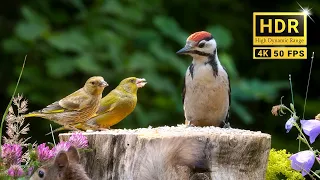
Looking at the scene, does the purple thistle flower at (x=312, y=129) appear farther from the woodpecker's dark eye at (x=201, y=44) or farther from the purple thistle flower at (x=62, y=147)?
the purple thistle flower at (x=62, y=147)

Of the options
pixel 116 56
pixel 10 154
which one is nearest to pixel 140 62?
pixel 116 56

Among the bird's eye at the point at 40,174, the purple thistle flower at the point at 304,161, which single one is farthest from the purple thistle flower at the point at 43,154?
the purple thistle flower at the point at 304,161

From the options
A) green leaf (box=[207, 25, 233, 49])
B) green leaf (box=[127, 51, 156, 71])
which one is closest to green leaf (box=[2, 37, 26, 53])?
green leaf (box=[127, 51, 156, 71])

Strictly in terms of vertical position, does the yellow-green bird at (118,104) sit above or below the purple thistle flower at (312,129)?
above

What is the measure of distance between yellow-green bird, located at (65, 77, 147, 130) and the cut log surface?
0.29 feet

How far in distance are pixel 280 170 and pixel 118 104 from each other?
89cm

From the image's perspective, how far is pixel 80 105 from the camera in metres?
4.24

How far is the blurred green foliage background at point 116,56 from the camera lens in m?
6.77

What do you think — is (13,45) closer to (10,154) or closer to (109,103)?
(109,103)

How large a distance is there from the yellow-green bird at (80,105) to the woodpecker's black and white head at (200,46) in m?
0.41

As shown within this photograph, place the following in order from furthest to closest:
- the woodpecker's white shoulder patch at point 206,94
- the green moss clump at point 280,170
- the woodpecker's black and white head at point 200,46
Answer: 1. the green moss clump at point 280,170
2. the woodpecker's white shoulder patch at point 206,94
3. the woodpecker's black and white head at point 200,46

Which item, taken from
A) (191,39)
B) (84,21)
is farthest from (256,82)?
(191,39)

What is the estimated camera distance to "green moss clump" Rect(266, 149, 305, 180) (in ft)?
14.9

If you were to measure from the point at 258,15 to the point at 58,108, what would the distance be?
67.1 inches
